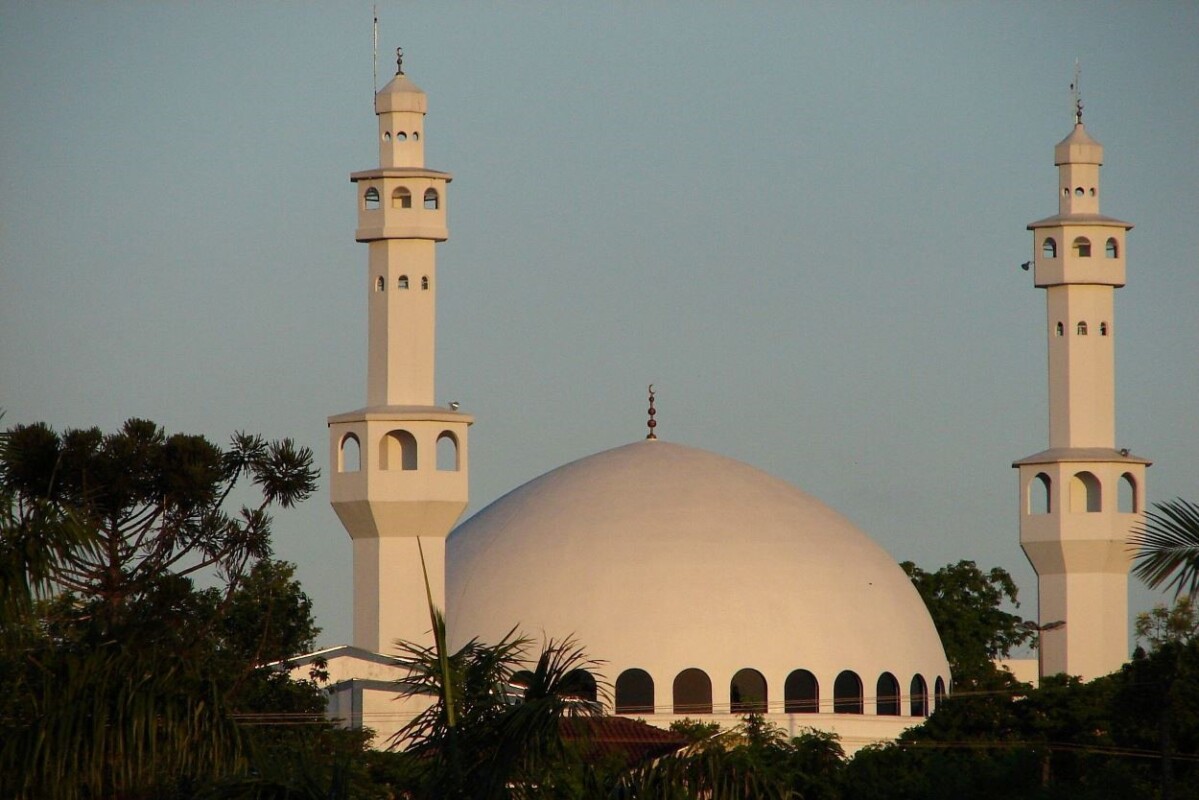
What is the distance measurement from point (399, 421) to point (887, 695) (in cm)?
1048

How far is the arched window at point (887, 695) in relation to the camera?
133ft

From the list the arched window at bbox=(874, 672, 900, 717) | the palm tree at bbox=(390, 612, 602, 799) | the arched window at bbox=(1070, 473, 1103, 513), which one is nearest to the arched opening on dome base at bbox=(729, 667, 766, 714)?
the arched window at bbox=(874, 672, 900, 717)

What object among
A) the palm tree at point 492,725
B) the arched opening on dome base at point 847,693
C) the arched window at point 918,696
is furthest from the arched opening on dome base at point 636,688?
the palm tree at point 492,725

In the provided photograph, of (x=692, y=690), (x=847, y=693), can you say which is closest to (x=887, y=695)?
(x=847, y=693)

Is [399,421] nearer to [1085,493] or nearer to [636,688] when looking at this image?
[636,688]

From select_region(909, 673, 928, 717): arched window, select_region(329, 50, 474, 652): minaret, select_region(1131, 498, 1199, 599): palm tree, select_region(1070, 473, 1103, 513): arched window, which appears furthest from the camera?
select_region(1070, 473, 1103, 513): arched window

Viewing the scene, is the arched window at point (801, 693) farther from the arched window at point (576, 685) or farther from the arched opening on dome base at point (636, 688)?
the arched window at point (576, 685)

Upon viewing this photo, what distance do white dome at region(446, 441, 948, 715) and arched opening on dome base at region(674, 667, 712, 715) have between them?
159 millimetres

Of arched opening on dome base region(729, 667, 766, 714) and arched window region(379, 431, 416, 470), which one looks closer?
arched window region(379, 431, 416, 470)

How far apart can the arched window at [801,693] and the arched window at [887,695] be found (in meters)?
1.35

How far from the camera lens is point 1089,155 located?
4312 cm

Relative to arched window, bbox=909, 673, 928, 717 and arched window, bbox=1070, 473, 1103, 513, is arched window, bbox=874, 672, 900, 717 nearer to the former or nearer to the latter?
arched window, bbox=909, 673, 928, 717

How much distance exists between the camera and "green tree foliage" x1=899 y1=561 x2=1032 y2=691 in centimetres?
5031

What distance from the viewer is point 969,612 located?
51031mm
